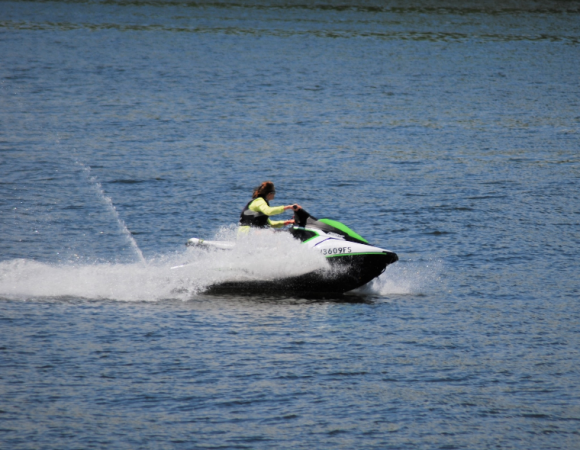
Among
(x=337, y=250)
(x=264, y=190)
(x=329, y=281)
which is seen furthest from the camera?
(x=264, y=190)

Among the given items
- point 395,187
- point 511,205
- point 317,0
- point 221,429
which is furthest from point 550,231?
point 317,0

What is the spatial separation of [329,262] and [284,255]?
0.93 metres

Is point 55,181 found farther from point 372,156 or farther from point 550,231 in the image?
point 550,231

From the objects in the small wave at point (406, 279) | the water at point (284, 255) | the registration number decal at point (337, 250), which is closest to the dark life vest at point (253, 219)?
the water at point (284, 255)

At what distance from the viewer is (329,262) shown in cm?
1703

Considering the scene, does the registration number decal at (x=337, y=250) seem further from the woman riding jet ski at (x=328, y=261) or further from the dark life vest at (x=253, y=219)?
the dark life vest at (x=253, y=219)

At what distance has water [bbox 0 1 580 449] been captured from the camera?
12508mm

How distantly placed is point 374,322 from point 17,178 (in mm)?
16971

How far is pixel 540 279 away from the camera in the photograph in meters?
19.4

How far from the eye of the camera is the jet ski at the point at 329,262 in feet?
55.8

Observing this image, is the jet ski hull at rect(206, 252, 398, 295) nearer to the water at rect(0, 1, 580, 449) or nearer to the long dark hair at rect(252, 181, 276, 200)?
the water at rect(0, 1, 580, 449)

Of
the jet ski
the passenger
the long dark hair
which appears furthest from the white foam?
the long dark hair

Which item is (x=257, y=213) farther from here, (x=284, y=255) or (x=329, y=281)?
(x=329, y=281)

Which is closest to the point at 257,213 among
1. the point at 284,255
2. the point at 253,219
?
the point at 253,219
